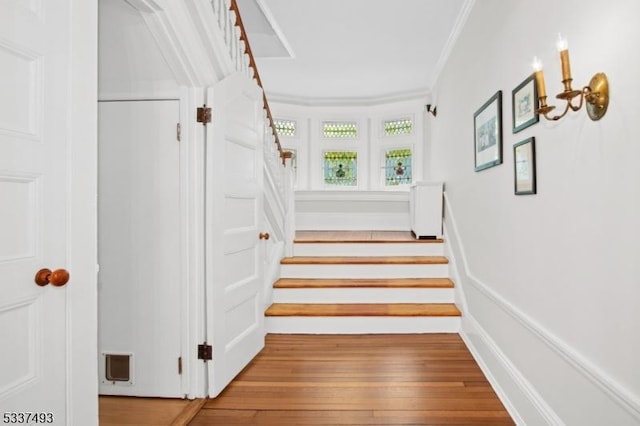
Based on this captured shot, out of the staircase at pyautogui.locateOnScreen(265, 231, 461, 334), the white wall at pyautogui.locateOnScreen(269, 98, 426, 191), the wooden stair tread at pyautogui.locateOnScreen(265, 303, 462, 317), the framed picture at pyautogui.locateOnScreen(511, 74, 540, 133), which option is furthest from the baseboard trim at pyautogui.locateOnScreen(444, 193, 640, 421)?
the white wall at pyautogui.locateOnScreen(269, 98, 426, 191)

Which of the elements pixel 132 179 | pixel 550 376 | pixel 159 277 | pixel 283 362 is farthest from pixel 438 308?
pixel 132 179

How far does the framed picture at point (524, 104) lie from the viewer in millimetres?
1973

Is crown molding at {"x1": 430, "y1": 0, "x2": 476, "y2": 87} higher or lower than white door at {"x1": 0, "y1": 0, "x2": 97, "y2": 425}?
higher

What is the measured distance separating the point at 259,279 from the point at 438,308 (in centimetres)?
161

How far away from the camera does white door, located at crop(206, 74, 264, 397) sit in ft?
7.84

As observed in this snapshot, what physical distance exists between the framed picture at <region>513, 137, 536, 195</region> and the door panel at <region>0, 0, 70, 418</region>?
1.95 m

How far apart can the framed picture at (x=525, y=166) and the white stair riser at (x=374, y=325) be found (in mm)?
1642

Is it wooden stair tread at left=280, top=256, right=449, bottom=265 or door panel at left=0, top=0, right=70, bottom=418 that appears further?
wooden stair tread at left=280, top=256, right=449, bottom=265

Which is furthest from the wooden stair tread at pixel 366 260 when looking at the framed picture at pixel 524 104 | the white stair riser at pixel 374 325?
the framed picture at pixel 524 104

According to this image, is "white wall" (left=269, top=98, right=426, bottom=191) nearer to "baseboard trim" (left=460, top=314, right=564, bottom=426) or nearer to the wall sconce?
"baseboard trim" (left=460, top=314, right=564, bottom=426)

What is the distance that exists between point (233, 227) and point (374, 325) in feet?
5.15

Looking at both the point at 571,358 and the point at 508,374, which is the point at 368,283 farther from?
the point at 571,358

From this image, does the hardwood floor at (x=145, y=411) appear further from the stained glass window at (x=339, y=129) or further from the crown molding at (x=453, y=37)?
the stained glass window at (x=339, y=129)

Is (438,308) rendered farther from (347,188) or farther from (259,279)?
(347,188)
